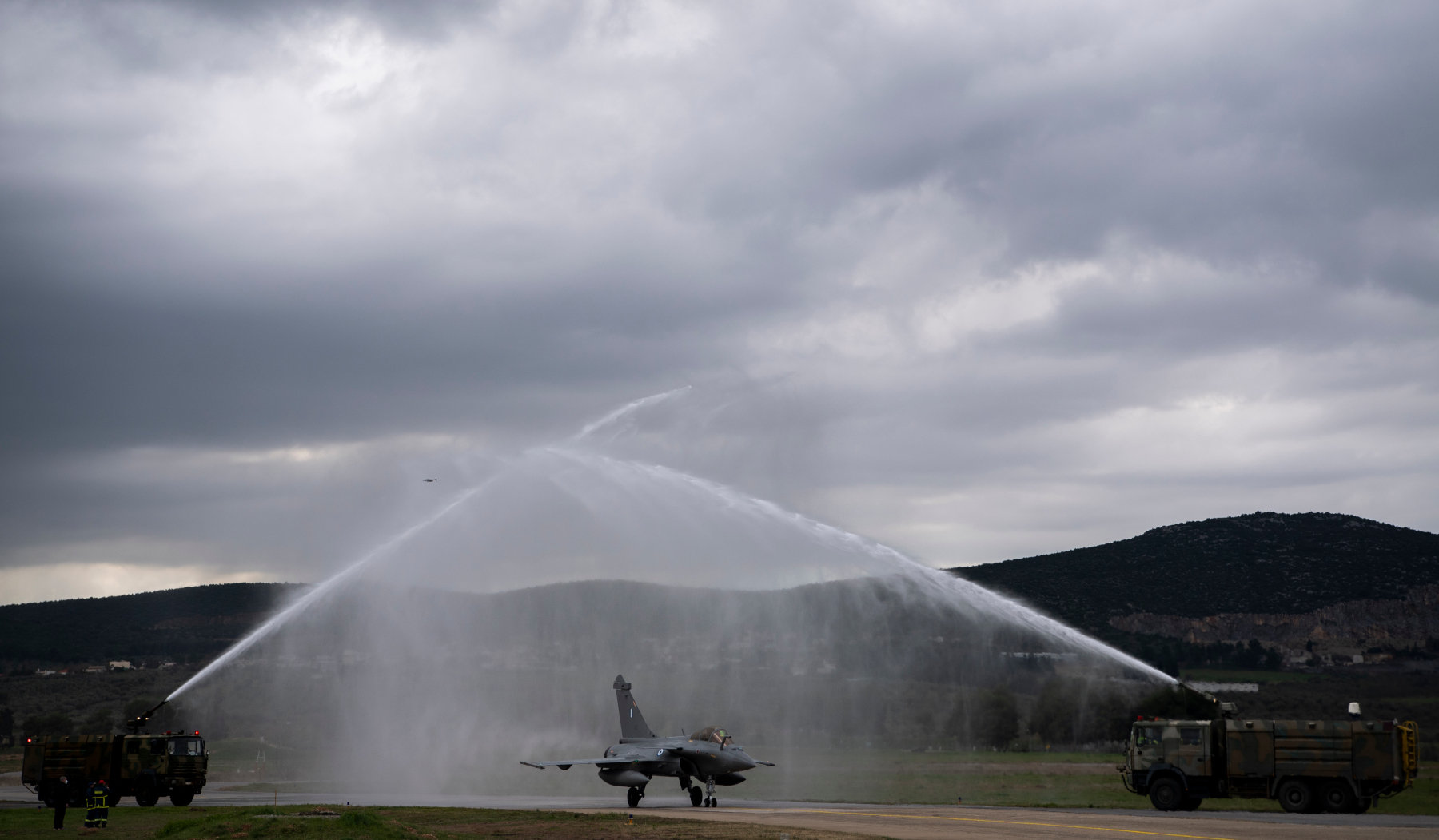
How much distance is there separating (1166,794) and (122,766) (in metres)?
46.6

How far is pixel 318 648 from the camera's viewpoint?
65.1m

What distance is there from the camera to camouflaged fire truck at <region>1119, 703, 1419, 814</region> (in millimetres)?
40688

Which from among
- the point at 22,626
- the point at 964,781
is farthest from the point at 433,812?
the point at 22,626

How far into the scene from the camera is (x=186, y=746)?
50.4m

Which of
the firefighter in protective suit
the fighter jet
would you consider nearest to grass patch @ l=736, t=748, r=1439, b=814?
the fighter jet

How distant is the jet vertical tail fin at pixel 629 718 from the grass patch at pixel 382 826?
9.68 m

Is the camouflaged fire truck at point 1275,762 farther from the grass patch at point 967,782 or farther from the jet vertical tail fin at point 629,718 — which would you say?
the jet vertical tail fin at point 629,718

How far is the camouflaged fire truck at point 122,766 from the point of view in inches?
1908

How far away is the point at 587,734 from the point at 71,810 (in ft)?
101

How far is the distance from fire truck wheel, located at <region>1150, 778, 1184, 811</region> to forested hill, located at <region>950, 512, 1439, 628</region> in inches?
2432

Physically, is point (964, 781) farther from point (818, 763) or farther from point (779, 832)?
point (779, 832)

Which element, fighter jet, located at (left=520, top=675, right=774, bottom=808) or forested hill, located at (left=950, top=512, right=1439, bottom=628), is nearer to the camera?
fighter jet, located at (left=520, top=675, right=774, bottom=808)

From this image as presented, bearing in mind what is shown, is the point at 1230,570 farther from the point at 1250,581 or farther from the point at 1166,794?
the point at 1166,794

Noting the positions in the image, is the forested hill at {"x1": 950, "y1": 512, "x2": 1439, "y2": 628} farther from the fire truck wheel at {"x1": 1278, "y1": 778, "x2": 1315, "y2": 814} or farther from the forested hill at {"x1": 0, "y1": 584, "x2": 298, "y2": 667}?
the forested hill at {"x1": 0, "y1": 584, "x2": 298, "y2": 667}
